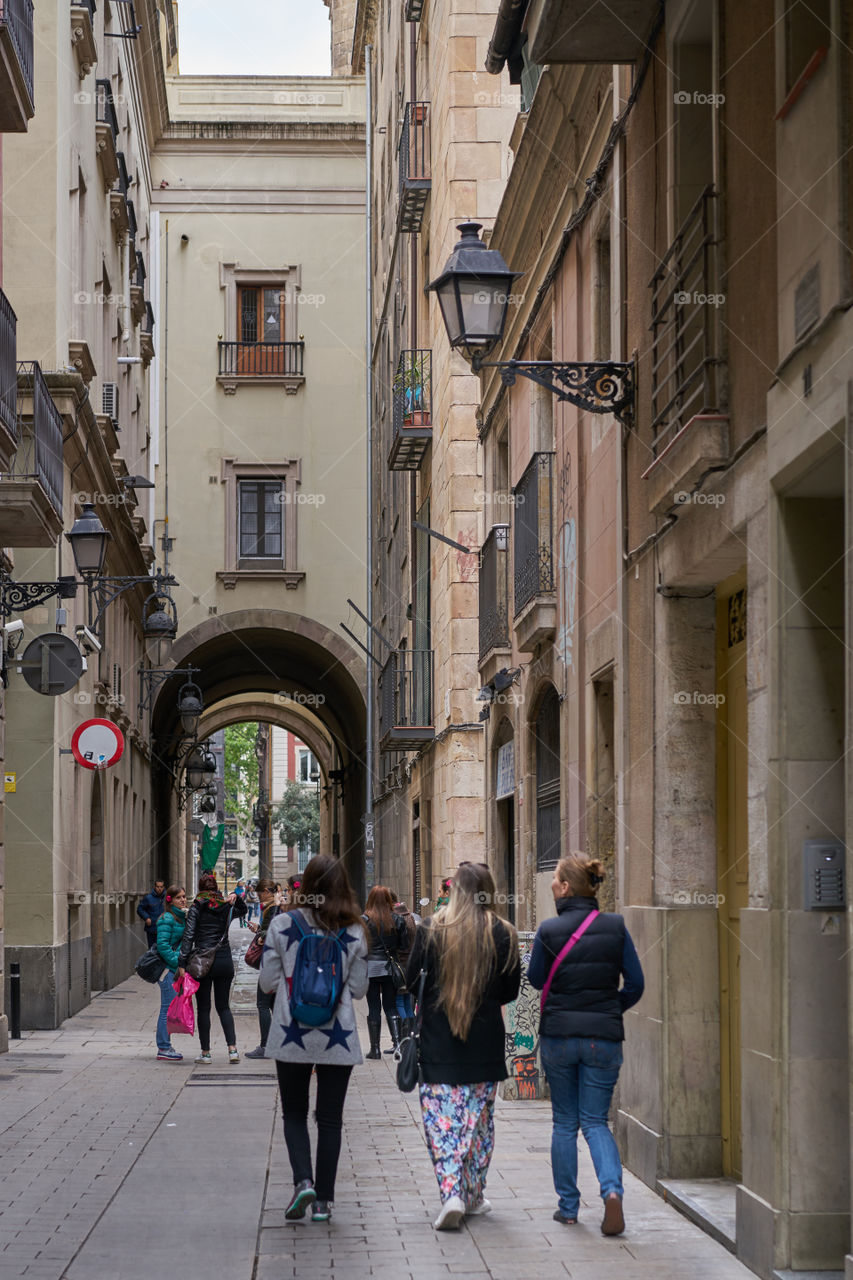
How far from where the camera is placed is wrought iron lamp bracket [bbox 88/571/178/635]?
19844 mm

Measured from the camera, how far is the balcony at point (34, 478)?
15086mm

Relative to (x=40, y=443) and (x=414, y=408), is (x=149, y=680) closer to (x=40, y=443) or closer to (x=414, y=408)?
(x=414, y=408)

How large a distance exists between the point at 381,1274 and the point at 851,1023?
2.36 metres

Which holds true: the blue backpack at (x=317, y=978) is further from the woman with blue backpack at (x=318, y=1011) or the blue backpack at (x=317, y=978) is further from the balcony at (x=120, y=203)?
the balcony at (x=120, y=203)

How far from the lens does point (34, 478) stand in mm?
15055

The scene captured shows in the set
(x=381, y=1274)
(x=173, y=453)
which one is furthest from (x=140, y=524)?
(x=381, y=1274)

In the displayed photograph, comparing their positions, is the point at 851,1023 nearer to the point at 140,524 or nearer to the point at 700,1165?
the point at 700,1165

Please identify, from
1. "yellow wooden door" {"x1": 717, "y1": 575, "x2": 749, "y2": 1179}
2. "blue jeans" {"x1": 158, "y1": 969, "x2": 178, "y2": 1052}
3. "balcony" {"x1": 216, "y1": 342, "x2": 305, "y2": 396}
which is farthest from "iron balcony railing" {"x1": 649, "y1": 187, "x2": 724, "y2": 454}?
"balcony" {"x1": 216, "y1": 342, "x2": 305, "y2": 396}

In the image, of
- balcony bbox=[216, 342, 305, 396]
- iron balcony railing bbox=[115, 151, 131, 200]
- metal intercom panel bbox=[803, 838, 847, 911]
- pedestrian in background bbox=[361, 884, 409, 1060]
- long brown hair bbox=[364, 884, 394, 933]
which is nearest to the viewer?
metal intercom panel bbox=[803, 838, 847, 911]

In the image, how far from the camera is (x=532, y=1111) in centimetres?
1259

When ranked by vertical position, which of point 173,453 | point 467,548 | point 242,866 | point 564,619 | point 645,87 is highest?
point 173,453

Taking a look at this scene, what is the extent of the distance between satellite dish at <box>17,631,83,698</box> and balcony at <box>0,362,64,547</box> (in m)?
1.11

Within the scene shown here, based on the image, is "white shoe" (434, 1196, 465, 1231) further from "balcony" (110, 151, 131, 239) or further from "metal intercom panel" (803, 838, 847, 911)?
"balcony" (110, 151, 131, 239)

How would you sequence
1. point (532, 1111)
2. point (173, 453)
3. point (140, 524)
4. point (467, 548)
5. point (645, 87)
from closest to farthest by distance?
point (645, 87) → point (532, 1111) → point (467, 548) → point (140, 524) → point (173, 453)
